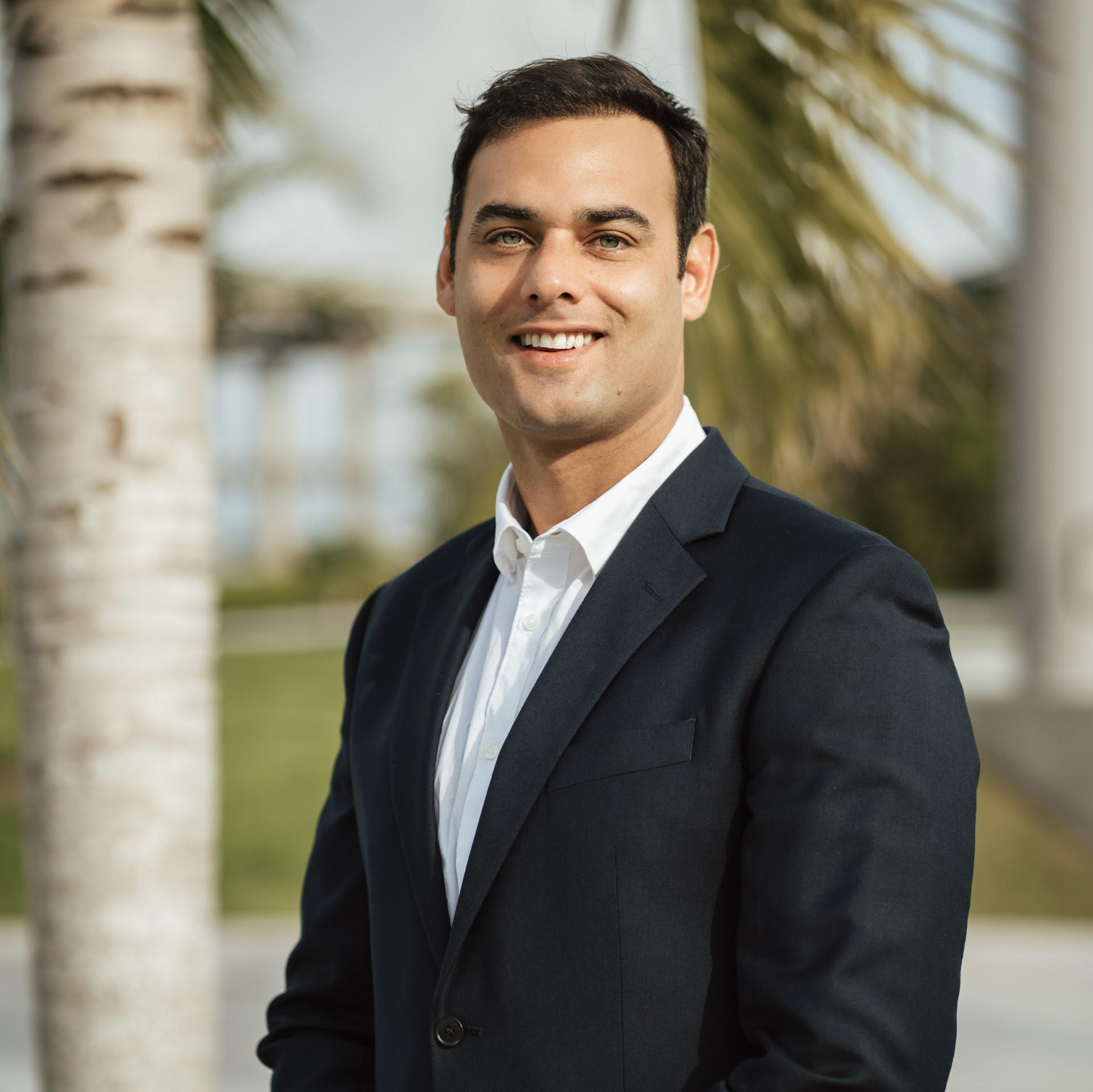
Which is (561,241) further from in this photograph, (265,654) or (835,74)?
(265,654)

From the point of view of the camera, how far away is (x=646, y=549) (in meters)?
1.60

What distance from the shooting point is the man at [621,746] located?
4.33 feet

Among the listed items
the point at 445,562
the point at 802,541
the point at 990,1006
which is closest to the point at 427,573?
the point at 445,562

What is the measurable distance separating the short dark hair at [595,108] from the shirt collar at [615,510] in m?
0.23

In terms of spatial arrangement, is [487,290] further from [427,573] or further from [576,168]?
[427,573]

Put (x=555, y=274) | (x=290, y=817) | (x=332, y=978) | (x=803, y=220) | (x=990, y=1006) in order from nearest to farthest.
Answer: (x=555, y=274), (x=332, y=978), (x=803, y=220), (x=990, y=1006), (x=290, y=817)

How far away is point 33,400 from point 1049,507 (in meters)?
7.39

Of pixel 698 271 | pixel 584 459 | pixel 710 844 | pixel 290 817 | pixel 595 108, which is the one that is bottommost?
pixel 290 817

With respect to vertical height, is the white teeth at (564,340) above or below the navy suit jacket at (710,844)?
above

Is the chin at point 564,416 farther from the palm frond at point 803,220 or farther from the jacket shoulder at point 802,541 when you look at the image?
the palm frond at point 803,220

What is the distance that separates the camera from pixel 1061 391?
341 inches

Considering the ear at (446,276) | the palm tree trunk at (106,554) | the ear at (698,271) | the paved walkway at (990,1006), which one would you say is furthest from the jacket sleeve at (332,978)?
the paved walkway at (990,1006)

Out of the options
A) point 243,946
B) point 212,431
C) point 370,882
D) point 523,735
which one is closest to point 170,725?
point 212,431

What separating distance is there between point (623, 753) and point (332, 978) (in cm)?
65
